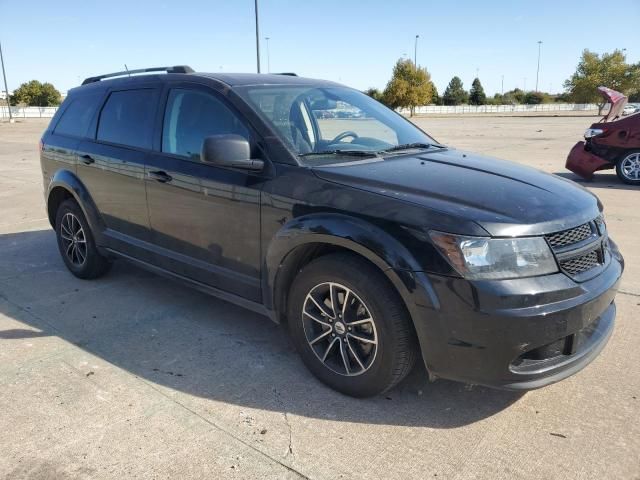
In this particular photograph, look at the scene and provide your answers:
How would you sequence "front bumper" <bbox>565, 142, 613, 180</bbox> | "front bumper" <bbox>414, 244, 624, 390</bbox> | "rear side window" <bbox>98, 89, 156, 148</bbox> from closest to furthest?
"front bumper" <bbox>414, 244, 624, 390</bbox> → "rear side window" <bbox>98, 89, 156, 148</bbox> → "front bumper" <bbox>565, 142, 613, 180</bbox>

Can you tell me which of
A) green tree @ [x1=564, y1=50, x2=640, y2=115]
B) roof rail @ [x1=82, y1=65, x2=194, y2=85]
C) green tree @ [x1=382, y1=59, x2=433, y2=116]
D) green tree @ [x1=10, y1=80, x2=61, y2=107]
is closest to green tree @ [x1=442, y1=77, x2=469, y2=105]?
green tree @ [x1=564, y1=50, x2=640, y2=115]

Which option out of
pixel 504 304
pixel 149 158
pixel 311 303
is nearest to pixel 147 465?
pixel 311 303

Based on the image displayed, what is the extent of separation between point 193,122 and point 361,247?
1755mm

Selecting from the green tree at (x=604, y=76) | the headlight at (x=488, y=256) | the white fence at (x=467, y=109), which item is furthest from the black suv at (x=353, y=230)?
the green tree at (x=604, y=76)

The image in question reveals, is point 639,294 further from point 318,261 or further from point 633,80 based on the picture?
point 633,80

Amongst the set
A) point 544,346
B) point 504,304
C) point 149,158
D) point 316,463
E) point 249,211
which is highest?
point 149,158

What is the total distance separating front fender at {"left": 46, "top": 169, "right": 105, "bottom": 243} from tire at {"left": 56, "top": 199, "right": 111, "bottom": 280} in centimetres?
13

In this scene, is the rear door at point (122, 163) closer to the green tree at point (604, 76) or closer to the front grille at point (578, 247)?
the front grille at point (578, 247)

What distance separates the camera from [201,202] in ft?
12.0

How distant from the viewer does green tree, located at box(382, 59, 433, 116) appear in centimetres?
6494

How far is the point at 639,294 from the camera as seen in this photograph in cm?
454

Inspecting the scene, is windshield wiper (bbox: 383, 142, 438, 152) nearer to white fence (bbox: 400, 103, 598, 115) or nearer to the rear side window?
the rear side window

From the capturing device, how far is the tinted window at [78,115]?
16.2ft

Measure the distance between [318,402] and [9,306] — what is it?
2978 mm
